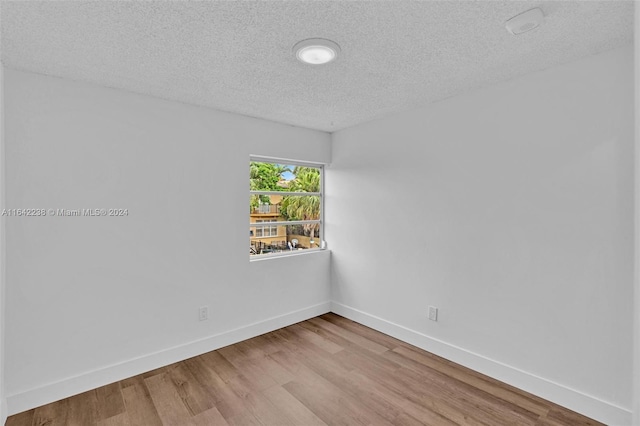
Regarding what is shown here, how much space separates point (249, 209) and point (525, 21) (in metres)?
2.72

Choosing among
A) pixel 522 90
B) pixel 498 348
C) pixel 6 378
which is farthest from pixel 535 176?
pixel 6 378

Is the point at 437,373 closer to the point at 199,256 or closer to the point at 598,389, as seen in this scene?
the point at 598,389

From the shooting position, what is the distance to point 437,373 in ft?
8.71

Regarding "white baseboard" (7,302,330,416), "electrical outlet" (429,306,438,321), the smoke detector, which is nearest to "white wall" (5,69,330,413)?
"white baseboard" (7,302,330,416)

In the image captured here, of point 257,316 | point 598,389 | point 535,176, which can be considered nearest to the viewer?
point 598,389

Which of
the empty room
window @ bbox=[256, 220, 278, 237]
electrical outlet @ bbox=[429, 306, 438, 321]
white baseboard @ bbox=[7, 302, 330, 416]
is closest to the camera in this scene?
the empty room

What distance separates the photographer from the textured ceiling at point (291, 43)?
157 centimetres

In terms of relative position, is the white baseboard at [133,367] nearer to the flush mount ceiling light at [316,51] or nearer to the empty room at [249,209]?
the empty room at [249,209]

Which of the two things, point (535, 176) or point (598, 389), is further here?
point (535, 176)

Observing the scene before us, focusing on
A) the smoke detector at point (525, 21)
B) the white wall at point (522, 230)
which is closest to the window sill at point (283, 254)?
the white wall at point (522, 230)

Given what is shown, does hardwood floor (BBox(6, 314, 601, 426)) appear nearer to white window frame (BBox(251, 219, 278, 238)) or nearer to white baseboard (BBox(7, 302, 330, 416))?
white baseboard (BBox(7, 302, 330, 416))

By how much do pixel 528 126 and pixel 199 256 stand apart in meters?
3.02

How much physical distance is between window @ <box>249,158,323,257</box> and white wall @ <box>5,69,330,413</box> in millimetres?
243

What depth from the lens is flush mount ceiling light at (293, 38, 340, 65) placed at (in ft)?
6.08
